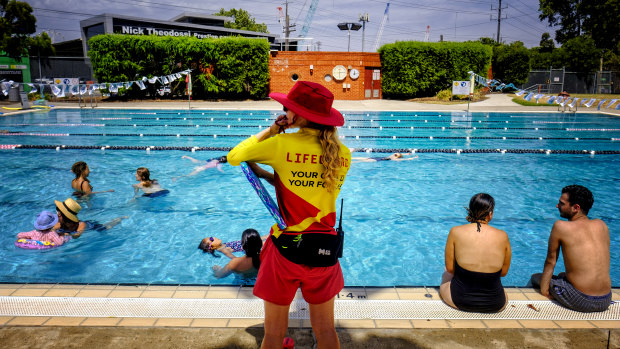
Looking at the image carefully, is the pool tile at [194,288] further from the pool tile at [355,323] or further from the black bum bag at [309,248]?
the black bum bag at [309,248]

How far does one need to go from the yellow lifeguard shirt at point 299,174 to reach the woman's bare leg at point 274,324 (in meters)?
0.38

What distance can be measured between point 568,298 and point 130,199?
24.4 feet

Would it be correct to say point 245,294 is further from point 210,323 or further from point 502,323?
point 502,323

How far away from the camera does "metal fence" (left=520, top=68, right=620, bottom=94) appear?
35.2m

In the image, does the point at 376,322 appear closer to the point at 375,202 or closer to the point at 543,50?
the point at 375,202

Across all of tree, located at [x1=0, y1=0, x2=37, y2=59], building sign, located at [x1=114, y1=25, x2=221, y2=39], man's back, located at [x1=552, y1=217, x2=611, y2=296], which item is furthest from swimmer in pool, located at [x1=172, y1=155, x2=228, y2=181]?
tree, located at [x1=0, y1=0, x2=37, y2=59]

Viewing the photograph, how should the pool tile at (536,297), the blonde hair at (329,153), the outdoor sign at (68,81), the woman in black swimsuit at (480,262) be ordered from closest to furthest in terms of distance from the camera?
1. the blonde hair at (329,153)
2. the woman in black swimsuit at (480,262)
3. the pool tile at (536,297)
4. the outdoor sign at (68,81)

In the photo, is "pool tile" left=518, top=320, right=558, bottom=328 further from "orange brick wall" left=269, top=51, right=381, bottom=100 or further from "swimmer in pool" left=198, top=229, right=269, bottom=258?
"orange brick wall" left=269, top=51, right=381, bottom=100

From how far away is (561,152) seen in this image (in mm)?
11859

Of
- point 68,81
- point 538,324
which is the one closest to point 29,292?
point 538,324

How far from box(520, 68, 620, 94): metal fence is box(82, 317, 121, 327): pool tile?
126 feet

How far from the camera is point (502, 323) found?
3084 mm

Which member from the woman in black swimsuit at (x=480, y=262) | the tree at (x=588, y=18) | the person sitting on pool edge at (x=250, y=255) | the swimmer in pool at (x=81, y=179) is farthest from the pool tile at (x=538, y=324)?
the tree at (x=588, y=18)

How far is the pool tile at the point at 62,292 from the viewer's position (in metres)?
3.46
